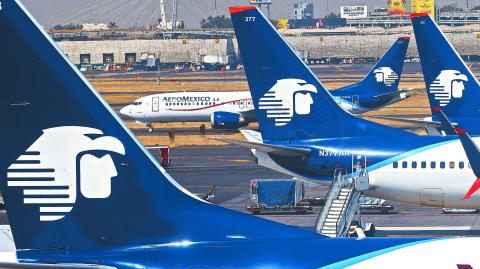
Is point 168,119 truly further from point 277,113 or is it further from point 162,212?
point 162,212

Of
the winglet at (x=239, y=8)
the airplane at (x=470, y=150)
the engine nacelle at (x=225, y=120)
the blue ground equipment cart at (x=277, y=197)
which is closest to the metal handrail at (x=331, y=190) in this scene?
the airplane at (x=470, y=150)

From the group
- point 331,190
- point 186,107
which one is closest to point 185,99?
point 186,107

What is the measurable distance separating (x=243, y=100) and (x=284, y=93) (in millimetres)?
65508

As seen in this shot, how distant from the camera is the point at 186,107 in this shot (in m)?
115

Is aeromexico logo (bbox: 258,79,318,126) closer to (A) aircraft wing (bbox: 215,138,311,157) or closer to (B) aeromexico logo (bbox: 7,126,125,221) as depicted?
(A) aircraft wing (bbox: 215,138,311,157)

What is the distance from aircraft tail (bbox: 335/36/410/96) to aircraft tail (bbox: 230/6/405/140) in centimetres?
6346

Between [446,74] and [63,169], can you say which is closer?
[63,169]

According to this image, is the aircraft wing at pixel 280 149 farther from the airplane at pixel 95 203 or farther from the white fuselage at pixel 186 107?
the white fuselage at pixel 186 107

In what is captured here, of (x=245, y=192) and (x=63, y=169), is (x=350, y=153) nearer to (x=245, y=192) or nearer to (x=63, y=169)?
(x=245, y=192)

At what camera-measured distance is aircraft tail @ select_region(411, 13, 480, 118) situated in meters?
61.2

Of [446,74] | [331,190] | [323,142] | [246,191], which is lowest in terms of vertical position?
[246,191]

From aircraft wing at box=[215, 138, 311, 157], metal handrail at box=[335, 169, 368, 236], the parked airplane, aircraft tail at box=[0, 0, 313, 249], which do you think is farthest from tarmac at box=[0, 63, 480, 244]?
the parked airplane

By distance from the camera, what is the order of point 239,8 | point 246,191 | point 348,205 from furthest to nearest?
point 246,191, point 239,8, point 348,205

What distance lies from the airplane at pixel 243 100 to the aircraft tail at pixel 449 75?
1908 inches
